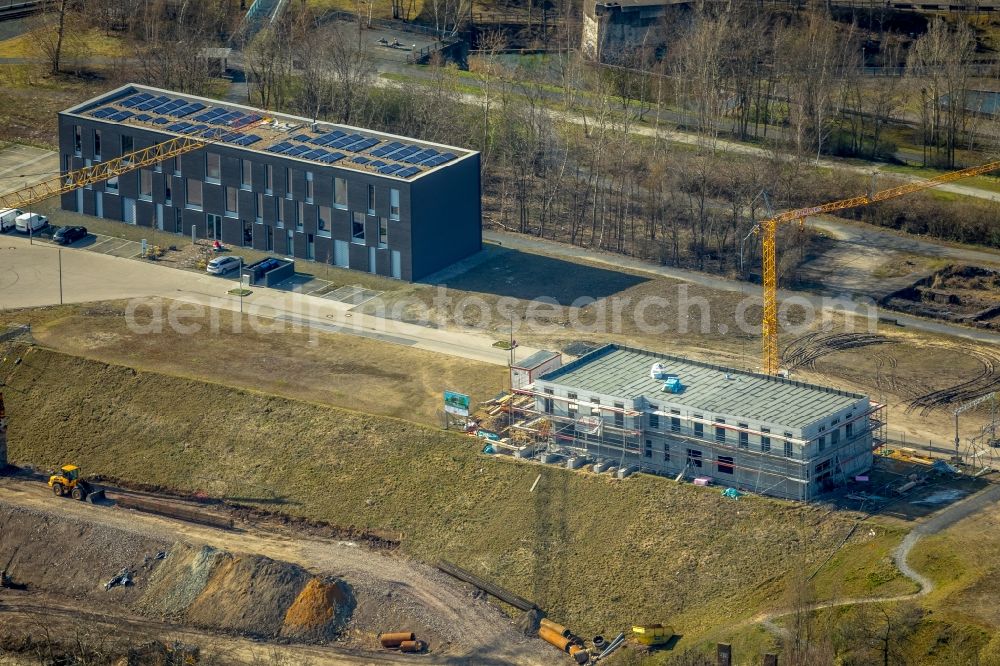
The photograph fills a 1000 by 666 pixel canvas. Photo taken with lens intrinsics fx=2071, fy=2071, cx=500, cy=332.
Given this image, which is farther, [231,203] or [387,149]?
[231,203]

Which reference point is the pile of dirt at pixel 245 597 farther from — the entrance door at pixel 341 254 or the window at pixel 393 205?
the entrance door at pixel 341 254

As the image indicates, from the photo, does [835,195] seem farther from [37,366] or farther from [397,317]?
[37,366]

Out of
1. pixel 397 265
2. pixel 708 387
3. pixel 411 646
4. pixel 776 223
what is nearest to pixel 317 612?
pixel 411 646

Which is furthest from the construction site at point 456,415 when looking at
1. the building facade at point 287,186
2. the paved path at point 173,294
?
the paved path at point 173,294

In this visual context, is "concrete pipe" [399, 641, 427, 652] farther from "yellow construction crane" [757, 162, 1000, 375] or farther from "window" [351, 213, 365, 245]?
"window" [351, 213, 365, 245]

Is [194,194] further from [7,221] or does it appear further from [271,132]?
[7,221]

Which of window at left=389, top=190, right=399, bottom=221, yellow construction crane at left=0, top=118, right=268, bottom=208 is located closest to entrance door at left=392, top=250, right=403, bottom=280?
window at left=389, top=190, right=399, bottom=221

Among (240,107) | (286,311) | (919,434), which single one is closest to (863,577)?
(919,434)
